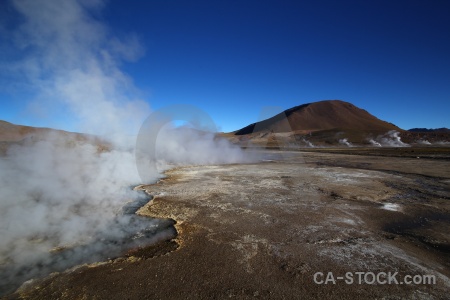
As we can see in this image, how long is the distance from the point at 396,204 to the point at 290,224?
208 inches

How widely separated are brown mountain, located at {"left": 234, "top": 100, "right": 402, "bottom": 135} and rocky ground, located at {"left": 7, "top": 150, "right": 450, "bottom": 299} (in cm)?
13019

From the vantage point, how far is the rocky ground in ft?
13.1

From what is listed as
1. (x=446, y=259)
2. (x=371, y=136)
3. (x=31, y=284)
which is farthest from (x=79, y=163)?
(x=371, y=136)

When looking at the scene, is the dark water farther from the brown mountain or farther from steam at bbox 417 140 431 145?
the brown mountain

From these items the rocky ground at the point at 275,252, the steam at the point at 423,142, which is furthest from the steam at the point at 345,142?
the rocky ground at the point at 275,252

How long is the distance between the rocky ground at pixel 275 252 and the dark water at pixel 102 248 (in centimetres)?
30

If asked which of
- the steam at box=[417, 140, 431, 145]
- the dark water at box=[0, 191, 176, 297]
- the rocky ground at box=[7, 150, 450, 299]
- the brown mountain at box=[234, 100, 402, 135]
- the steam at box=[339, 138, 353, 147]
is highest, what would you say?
the brown mountain at box=[234, 100, 402, 135]

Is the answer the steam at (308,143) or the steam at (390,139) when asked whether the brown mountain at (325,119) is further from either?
the steam at (390,139)

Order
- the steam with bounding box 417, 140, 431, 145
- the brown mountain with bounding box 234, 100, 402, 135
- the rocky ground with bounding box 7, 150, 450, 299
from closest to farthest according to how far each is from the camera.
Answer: the rocky ground with bounding box 7, 150, 450, 299 → the steam with bounding box 417, 140, 431, 145 → the brown mountain with bounding box 234, 100, 402, 135

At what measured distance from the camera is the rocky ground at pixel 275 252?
13.1 ft

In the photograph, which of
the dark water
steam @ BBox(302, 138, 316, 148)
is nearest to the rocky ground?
the dark water

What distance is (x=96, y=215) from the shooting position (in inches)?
299

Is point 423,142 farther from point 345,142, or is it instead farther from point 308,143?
point 308,143

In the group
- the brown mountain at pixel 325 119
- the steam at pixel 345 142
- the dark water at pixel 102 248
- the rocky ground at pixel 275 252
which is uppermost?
the brown mountain at pixel 325 119
